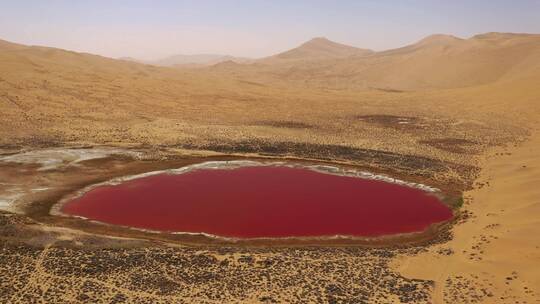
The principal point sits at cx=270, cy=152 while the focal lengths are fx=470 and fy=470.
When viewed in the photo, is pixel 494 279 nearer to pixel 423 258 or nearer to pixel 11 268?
pixel 423 258

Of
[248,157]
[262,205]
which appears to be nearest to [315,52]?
[248,157]

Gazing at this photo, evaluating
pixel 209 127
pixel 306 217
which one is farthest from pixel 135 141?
pixel 306 217

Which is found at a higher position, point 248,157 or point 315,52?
point 315,52

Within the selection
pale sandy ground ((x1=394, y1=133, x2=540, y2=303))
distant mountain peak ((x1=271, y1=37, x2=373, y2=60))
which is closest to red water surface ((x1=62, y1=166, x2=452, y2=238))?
pale sandy ground ((x1=394, y1=133, x2=540, y2=303))

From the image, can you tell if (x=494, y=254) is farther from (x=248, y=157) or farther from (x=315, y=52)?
(x=315, y=52)

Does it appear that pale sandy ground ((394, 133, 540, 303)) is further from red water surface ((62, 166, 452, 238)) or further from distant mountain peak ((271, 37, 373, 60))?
distant mountain peak ((271, 37, 373, 60))

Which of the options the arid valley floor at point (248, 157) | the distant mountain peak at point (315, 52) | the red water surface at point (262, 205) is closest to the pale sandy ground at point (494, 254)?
the arid valley floor at point (248, 157)

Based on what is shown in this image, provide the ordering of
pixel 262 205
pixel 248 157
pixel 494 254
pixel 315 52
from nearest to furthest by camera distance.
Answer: pixel 494 254
pixel 262 205
pixel 248 157
pixel 315 52
